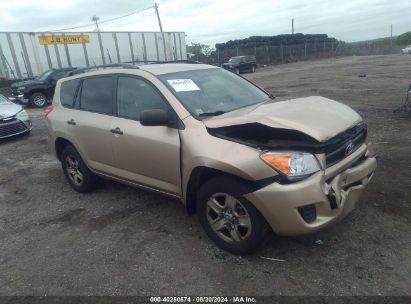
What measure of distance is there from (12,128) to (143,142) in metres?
6.78

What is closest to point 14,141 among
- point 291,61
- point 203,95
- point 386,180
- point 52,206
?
point 52,206

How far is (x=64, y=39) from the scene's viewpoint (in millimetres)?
21484

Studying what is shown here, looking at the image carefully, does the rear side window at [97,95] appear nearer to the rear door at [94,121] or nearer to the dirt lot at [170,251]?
the rear door at [94,121]

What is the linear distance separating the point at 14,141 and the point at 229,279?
808cm

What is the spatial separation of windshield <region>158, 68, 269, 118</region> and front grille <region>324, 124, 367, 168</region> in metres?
1.13

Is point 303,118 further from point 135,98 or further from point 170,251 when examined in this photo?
point 135,98

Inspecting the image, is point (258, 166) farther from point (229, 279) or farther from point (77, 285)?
point (77, 285)

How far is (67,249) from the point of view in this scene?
11.8 feet

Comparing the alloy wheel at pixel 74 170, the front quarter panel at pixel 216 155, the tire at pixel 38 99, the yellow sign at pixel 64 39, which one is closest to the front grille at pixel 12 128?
the alloy wheel at pixel 74 170

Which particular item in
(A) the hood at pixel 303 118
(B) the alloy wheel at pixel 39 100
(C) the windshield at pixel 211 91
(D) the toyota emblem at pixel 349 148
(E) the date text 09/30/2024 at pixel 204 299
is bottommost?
(E) the date text 09/30/2024 at pixel 204 299

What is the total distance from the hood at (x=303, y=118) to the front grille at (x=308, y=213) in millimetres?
546

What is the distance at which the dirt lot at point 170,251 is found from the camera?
9.39ft

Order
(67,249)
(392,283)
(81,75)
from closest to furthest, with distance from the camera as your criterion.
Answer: (392,283) < (67,249) < (81,75)

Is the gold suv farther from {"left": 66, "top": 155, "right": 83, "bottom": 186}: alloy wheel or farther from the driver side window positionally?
{"left": 66, "top": 155, "right": 83, "bottom": 186}: alloy wheel
